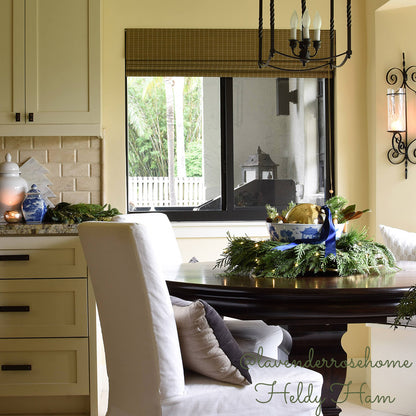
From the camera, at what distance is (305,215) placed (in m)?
2.19

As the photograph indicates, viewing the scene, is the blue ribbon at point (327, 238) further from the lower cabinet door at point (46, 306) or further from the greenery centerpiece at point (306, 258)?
the lower cabinet door at point (46, 306)

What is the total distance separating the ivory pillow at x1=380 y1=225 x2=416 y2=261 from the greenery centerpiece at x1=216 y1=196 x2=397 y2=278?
115 centimetres

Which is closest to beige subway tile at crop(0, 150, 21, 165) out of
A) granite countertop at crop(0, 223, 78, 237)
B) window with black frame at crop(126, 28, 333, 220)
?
window with black frame at crop(126, 28, 333, 220)

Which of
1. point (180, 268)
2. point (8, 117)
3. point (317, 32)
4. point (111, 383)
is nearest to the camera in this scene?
point (111, 383)

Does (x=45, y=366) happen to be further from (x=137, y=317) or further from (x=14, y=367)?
(x=137, y=317)

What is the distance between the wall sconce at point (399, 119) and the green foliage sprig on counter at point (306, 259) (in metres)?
1.66

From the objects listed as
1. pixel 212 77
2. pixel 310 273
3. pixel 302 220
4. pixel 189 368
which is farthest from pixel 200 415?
pixel 212 77

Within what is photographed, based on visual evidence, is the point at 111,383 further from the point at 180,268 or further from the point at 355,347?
the point at 355,347

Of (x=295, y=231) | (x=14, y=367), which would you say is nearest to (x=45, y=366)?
(x=14, y=367)

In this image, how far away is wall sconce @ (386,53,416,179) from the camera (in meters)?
3.66

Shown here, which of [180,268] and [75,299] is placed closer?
[180,268]

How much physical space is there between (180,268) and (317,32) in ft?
3.32

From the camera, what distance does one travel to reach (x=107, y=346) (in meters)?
1.88

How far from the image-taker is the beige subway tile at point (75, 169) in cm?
373
